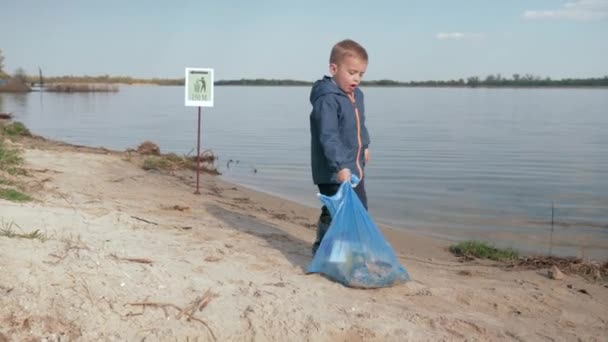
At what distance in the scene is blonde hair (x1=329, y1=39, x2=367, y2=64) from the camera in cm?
504

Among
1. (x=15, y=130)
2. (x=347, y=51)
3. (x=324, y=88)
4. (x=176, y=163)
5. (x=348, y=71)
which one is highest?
(x=347, y=51)

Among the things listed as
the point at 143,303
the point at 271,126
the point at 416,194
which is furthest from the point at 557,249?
the point at 271,126

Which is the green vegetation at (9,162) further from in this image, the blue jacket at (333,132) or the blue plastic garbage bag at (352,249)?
the blue plastic garbage bag at (352,249)

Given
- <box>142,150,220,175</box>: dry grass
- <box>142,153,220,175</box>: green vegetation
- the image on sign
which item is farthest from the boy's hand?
<box>142,153,220,175</box>: green vegetation

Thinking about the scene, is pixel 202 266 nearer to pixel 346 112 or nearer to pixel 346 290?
pixel 346 290

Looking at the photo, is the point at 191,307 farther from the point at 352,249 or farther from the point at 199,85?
the point at 199,85

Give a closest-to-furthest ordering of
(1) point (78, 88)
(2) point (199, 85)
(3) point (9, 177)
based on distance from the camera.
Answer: (3) point (9, 177) → (2) point (199, 85) → (1) point (78, 88)

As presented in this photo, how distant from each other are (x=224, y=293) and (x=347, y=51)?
2.07 metres

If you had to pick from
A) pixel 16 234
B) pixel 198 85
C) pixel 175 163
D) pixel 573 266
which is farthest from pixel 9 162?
pixel 573 266

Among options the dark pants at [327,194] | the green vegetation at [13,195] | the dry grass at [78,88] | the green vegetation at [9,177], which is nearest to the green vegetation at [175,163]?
the green vegetation at [9,177]

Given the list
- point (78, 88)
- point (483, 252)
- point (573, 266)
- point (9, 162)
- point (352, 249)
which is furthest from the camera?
point (78, 88)

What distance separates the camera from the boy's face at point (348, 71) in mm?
5062

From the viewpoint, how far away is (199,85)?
31.3 ft

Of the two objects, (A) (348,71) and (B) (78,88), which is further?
(B) (78,88)
